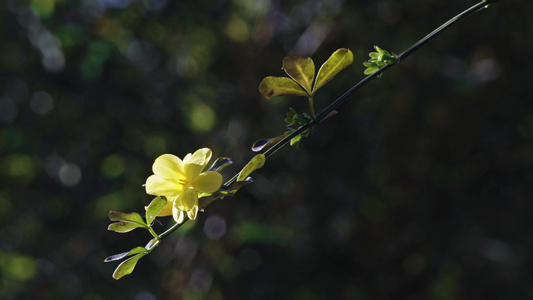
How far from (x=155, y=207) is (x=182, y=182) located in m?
0.03

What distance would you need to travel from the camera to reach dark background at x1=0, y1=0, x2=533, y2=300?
161 centimetres

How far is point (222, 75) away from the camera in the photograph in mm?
1765

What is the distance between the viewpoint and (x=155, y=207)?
33 cm

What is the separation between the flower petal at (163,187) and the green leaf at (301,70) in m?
0.11

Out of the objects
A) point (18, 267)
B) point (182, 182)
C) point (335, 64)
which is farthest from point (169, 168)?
point (18, 267)

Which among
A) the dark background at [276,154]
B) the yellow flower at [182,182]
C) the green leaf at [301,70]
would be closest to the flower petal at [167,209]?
the yellow flower at [182,182]

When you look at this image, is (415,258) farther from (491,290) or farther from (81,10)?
(81,10)

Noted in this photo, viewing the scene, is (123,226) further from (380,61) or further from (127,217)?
(380,61)

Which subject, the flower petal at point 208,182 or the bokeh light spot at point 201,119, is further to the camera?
the bokeh light spot at point 201,119

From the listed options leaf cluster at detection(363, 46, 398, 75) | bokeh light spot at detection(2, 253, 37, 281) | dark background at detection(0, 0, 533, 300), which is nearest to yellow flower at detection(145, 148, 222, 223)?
leaf cluster at detection(363, 46, 398, 75)

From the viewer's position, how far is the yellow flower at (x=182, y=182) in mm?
330

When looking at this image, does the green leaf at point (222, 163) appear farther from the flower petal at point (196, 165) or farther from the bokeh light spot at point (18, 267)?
the bokeh light spot at point (18, 267)

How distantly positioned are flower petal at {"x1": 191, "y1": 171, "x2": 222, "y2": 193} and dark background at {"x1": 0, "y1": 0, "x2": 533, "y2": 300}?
1.26 meters

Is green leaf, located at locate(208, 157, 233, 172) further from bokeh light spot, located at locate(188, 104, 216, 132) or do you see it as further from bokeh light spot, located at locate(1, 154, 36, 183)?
bokeh light spot, located at locate(1, 154, 36, 183)
